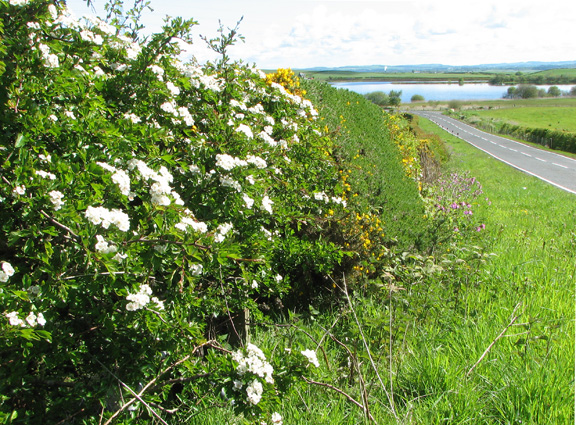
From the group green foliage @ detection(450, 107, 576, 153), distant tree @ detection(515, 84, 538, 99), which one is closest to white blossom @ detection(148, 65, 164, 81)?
green foliage @ detection(450, 107, 576, 153)

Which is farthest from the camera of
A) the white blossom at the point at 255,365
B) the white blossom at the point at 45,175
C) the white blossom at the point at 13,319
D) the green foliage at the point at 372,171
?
the green foliage at the point at 372,171

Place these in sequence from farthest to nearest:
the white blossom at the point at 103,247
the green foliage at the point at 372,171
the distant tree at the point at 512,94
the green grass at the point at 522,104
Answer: the distant tree at the point at 512,94 → the green grass at the point at 522,104 → the green foliage at the point at 372,171 → the white blossom at the point at 103,247

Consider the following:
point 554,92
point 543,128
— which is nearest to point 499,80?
point 554,92

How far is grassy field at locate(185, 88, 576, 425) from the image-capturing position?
8.16 feet

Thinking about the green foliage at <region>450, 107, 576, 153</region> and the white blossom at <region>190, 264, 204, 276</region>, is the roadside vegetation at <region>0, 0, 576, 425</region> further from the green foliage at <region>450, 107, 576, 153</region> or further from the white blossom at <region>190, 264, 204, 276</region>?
the green foliage at <region>450, 107, 576, 153</region>

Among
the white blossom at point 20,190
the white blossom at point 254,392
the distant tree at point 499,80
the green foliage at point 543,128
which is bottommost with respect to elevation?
the green foliage at point 543,128

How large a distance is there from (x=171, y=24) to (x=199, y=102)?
2.06ft

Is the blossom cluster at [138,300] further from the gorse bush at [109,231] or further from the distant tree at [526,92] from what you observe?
the distant tree at [526,92]

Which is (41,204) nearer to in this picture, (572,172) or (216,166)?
(216,166)

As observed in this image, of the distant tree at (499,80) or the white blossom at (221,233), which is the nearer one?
the white blossom at (221,233)

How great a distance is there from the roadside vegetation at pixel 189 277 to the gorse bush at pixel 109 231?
0.04 feet

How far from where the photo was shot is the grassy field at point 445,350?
2.49 meters

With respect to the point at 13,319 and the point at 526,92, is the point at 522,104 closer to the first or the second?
the point at 526,92

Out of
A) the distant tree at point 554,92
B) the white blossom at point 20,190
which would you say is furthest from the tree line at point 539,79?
the white blossom at point 20,190
